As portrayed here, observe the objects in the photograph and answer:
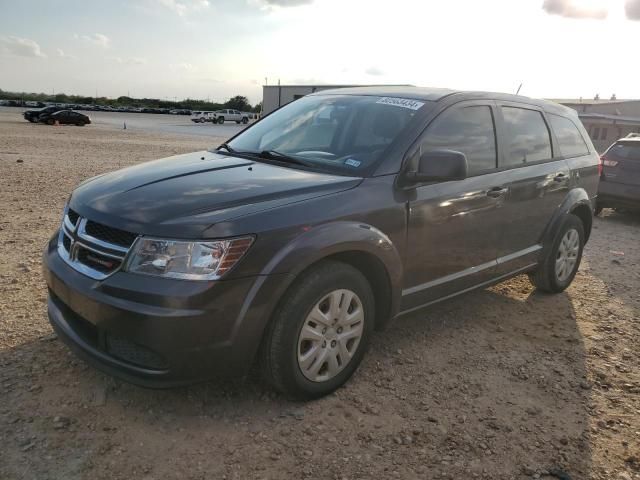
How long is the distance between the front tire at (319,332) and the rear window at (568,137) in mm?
2818

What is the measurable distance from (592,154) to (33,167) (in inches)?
447

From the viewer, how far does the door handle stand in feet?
13.1

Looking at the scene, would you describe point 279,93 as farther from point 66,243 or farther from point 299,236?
point 299,236

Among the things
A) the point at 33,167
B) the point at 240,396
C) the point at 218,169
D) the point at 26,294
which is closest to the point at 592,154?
the point at 218,169

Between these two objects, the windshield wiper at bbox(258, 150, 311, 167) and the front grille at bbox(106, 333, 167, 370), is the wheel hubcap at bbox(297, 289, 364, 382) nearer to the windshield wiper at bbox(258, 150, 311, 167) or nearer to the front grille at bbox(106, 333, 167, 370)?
the front grille at bbox(106, 333, 167, 370)

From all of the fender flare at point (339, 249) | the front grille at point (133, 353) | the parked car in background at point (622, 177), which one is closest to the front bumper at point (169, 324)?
the front grille at point (133, 353)

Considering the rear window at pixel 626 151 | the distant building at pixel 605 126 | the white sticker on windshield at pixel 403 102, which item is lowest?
the rear window at pixel 626 151

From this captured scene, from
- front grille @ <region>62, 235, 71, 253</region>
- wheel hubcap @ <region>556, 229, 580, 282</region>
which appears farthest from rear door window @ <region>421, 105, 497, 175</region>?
front grille @ <region>62, 235, 71, 253</region>

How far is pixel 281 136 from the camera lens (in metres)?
4.04

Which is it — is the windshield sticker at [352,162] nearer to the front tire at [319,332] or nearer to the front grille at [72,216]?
the front tire at [319,332]

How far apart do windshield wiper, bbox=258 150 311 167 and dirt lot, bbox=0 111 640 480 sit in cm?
140

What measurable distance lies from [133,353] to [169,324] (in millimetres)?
330

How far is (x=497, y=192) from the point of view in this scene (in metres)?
4.04

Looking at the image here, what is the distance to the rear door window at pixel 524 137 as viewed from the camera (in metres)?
4.29
